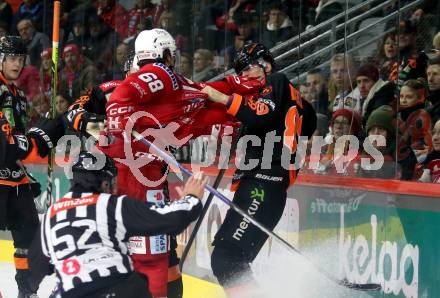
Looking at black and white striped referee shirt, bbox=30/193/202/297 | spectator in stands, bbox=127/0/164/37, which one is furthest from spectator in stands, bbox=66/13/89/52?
black and white striped referee shirt, bbox=30/193/202/297

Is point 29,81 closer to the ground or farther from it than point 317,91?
farther from it

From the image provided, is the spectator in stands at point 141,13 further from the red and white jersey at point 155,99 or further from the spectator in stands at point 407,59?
the red and white jersey at point 155,99

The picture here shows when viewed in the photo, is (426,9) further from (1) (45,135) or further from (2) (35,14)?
(2) (35,14)

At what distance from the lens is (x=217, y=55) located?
7.39 metres

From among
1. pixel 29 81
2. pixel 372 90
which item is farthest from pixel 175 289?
pixel 29 81

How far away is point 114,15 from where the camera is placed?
858 centimetres

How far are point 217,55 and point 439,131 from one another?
2559mm

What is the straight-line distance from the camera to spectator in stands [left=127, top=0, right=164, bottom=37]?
798 cm

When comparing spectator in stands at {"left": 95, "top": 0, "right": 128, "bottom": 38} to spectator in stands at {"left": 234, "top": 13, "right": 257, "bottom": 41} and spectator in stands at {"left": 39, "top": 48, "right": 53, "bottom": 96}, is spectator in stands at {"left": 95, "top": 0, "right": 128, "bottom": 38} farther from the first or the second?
spectator in stands at {"left": 234, "top": 13, "right": 257, "bottom": 41}

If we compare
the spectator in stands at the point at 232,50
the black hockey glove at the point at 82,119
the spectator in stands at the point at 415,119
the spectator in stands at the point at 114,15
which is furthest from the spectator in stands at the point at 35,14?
the spectator in stands at the point at 415,119

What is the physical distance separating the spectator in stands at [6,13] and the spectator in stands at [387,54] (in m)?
5.28

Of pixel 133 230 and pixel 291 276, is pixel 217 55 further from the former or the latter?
pixel 133 230

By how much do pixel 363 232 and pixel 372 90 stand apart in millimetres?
822

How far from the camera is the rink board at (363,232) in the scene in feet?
16.3
